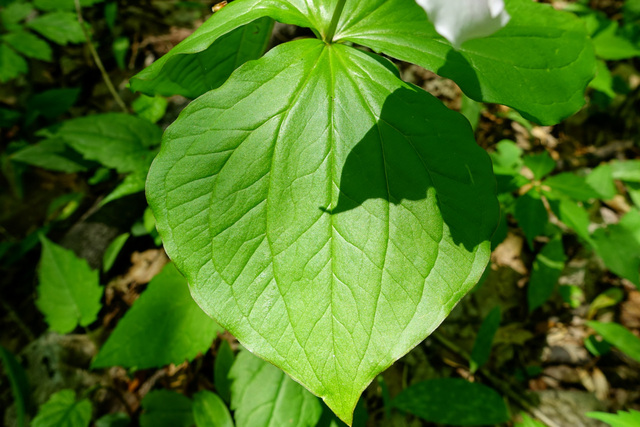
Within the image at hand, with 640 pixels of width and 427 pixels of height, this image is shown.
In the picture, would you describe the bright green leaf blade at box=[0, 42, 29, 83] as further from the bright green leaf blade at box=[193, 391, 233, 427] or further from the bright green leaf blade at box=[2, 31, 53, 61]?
the bright green leaf blade at box=[193, 391, 233, 427]

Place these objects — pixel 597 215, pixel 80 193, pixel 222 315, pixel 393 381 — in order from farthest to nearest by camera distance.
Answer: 1. pixel 597 215
2. pixel 80 193
3. pixel 393 381
4. pixel 222 315

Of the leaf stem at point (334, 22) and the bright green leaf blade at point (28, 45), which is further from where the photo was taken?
the bright green leaf blade at point (28, 45)

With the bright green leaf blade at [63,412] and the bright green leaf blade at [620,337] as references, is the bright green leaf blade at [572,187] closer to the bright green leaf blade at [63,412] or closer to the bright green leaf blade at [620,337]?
the bright green leaf blade at [620,337]

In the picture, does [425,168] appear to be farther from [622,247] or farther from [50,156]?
[50,156]

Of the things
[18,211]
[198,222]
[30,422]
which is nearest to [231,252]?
[198,222]

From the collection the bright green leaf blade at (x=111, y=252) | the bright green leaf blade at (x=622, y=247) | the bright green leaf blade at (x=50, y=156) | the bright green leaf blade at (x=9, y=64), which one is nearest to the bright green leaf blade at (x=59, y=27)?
the bright green leaf blade at (x=9, y=64)

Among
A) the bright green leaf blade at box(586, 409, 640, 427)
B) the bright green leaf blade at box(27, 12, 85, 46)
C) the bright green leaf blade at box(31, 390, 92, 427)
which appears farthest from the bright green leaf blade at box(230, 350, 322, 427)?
the bright green leaf blade at box(27, 12, 85, 46)

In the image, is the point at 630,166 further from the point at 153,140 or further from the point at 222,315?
the point at 153,140
